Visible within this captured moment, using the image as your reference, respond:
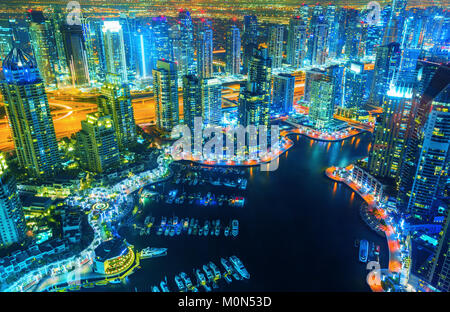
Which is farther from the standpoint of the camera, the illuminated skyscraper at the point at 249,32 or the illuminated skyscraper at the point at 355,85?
the illuminated skyscraper at the point at 249,32

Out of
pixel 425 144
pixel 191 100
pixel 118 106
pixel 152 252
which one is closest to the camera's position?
pixel 152 252

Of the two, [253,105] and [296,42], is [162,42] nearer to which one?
[296,42]

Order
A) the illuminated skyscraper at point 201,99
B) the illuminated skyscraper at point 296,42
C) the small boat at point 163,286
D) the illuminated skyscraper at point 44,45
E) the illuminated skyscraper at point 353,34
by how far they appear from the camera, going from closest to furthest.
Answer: the small boat at point 163,286 < the illuminated skyscraper at point 201,99 < the illuminated skyscraper at point 44,45 < the illuminated skyscraper at point 296,42 < the illuminated skyscraper at point 353,34

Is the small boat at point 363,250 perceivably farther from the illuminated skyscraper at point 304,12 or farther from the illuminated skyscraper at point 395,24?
the illuminated skyscraper at point 304,12

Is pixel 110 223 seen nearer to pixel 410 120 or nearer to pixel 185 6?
pixel 410 120

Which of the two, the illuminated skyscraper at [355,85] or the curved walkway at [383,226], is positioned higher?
the illuminated skyscraper at [355,85]

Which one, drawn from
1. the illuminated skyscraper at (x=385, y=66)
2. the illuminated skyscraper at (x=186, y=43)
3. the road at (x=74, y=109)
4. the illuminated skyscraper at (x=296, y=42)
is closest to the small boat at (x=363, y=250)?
the illuminated skyscraper at (x=385, y=66)

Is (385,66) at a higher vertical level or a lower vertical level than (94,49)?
lower

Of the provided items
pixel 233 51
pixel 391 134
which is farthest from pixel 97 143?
pixel 233 51
